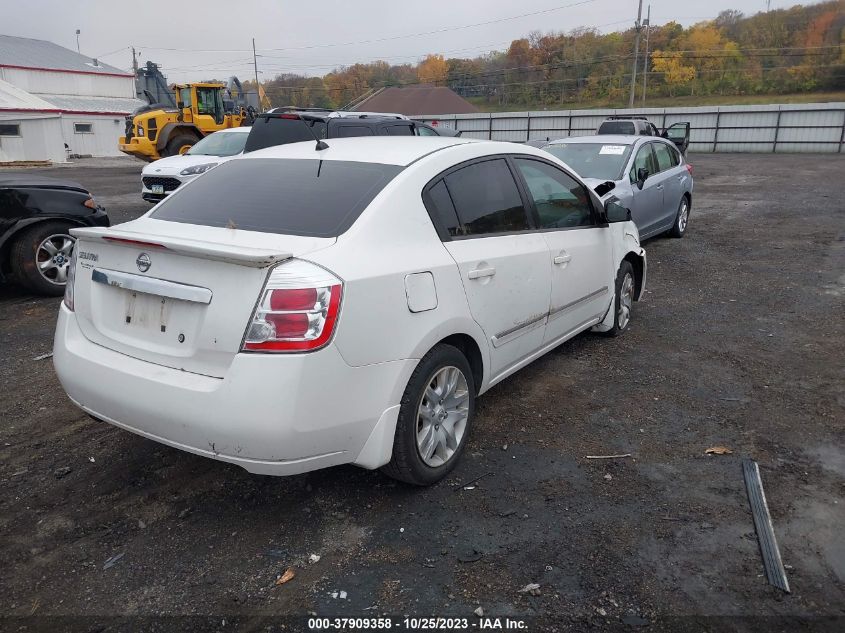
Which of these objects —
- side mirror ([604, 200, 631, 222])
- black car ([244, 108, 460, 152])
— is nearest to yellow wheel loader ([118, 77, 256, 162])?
black car ([244, 108, 460, 152])

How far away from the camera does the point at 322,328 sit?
256 centimetres

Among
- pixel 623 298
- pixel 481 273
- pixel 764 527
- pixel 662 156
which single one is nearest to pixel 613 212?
pixel 623 298

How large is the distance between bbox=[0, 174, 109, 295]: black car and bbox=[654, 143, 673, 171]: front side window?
7.70 metres

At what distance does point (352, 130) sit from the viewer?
9.42m

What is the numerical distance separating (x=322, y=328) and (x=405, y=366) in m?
0.49

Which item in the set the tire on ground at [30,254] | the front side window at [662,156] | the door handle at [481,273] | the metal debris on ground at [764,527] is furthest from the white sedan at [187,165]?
the metal debris on ground at [764,527]

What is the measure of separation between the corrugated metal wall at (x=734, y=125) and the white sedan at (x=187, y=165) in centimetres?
2017

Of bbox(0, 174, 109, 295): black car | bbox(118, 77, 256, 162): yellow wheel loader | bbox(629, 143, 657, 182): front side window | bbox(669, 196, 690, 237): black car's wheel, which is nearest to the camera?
bbox(0, 174, 109, 295): black car

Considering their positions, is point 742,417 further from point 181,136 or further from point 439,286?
point 181,136

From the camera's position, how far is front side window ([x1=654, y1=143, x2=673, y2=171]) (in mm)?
9578

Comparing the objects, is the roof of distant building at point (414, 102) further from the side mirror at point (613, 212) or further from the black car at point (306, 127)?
the side mirror at point (613, 212)

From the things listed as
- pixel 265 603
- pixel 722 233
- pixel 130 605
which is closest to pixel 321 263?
pixel 265 603

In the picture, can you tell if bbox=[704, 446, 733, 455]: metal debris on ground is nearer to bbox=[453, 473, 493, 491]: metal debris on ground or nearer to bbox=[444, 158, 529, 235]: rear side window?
bbox=[453, 473, 493, 491]: metal debris on ground

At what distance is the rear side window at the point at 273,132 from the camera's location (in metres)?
9.35
